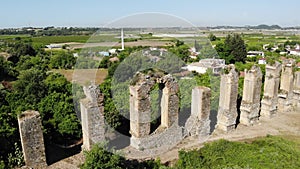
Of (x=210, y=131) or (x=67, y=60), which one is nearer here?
(x=210, y=131)

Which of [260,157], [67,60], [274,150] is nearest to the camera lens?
[260,157]

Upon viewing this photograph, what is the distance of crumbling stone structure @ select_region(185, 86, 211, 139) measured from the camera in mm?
12430

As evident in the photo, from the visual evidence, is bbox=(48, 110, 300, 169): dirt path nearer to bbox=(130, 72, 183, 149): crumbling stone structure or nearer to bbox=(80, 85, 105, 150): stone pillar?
bbox=(130, 72, 183, 149): crumbling stone structure

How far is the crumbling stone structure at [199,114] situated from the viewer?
1243 centimetres

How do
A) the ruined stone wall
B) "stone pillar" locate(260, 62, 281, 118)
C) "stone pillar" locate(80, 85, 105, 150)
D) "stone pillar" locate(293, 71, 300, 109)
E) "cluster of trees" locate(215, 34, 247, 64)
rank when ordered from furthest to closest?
"cluster of trees" locate(215, 34, 247, 64) < "stone pillar" locate(293, 71, 300, 109) < "stone pillar" locate(260, 62, 281, 118) < the ruined stone wall < "stone pillar" locate(80, 85, 105, 150)

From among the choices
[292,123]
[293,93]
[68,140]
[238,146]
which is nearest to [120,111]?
[68,140]

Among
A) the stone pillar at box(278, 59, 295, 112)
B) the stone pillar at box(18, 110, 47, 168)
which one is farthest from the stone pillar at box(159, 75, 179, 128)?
the stone pillar at box(278, 59, 295, 112)

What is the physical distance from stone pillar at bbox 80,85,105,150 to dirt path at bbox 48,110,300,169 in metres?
1.07

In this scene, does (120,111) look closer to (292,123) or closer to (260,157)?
(260,157)

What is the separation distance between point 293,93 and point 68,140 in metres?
14.7

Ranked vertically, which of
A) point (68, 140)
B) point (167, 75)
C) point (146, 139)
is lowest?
point (68, 140)

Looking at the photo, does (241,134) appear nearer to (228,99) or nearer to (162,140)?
(228,99)

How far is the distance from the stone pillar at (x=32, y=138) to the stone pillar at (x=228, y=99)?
868cm

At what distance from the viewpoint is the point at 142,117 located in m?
11.1
